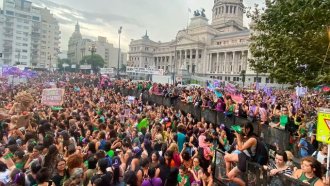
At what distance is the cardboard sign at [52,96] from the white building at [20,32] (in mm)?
110576

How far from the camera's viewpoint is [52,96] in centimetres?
1480

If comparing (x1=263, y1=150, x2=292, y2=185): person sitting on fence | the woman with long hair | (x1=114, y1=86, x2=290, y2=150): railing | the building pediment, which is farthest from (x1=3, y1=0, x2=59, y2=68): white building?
(x1=263, y1=150, x2=292, y2=185): person sitting on fence

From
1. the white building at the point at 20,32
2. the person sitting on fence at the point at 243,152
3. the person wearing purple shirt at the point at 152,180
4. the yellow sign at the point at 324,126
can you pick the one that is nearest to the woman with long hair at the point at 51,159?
the person wearing purple shirt at the point at 152,180

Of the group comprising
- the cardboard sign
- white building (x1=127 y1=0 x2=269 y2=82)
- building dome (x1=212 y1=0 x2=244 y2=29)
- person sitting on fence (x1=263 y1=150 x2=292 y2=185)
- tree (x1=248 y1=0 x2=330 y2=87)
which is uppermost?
building dome (x1=212 y1=0 x2=244 y2=29)

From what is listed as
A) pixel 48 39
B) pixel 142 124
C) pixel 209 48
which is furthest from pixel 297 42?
pixel 48 39

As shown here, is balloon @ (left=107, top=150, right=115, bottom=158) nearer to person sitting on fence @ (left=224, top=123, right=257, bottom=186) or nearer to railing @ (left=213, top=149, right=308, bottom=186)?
railing @ (left=213, top=149, right=308, bottom=186)

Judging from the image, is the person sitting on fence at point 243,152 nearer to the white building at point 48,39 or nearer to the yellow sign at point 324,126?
the yellow sign at point 324,126

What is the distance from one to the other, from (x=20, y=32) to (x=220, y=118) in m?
125

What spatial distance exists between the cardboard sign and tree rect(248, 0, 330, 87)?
31.1ft

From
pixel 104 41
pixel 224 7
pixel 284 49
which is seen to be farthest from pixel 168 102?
pixel 104 41

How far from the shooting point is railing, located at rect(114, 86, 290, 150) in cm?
1117

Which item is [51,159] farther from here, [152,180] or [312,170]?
[312,170]

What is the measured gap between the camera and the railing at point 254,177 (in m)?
5.24

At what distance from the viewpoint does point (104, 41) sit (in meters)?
195
